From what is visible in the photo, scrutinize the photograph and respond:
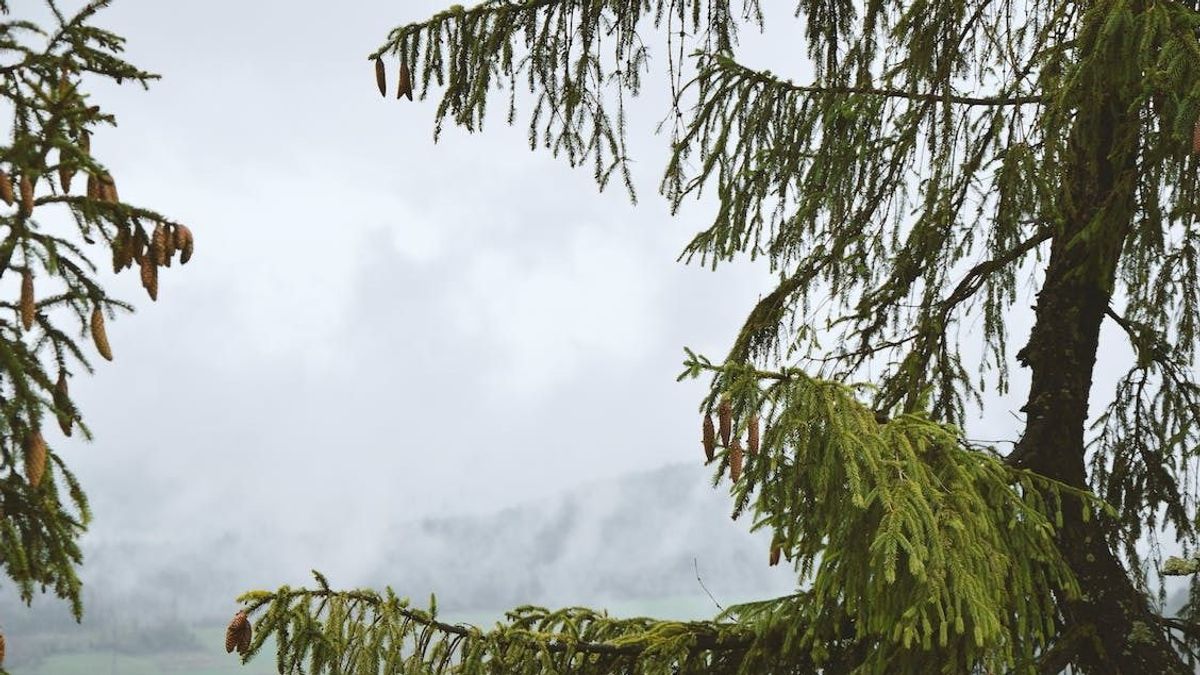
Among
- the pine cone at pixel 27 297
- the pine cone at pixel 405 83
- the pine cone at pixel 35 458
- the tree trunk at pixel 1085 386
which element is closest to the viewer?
the pine cone at pixel 27 297

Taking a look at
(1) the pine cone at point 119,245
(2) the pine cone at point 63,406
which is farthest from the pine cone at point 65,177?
(2) the pine cone at point 63,406

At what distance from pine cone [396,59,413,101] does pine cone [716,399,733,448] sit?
7.33ft

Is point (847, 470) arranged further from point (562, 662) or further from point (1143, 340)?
point (1143, 340)

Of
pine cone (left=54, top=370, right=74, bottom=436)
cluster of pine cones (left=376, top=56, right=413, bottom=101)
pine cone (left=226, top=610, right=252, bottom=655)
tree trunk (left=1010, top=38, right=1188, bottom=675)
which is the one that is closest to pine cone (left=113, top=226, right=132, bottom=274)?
pine cone (left=54, top=370, right=74, bottom=436)

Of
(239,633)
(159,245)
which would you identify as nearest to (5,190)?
(159,245)

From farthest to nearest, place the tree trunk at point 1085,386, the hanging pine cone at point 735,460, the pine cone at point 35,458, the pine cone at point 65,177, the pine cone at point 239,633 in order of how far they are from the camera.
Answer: the tree trunk at point 1085,386 → the pine cone at point 239,633 → the hanging pine cone at point 735,460 → the pine cone at point 65,177 → the pine cone at point 35,458

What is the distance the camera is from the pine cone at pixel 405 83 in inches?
186

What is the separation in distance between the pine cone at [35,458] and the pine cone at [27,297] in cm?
27

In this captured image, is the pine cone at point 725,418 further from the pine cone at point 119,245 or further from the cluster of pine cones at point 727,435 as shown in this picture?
the pine cone at point 119,245

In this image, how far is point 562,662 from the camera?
4.18 m

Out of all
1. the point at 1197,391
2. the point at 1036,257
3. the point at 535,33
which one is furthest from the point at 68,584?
the point at 1197,391

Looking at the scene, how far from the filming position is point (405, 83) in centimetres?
475

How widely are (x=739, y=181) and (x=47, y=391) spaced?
3247mm

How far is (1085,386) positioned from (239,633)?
11.4 ft
